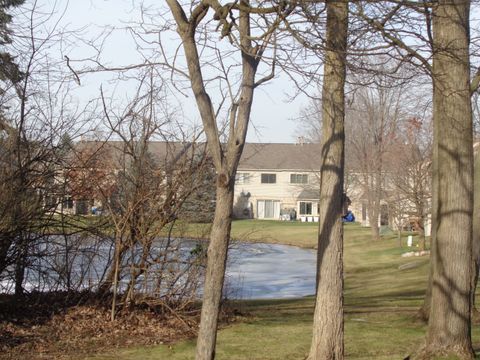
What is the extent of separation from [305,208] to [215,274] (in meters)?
67.5

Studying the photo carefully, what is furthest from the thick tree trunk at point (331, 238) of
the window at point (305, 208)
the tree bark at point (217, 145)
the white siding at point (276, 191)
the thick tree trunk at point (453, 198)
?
the window at point (305, 208)

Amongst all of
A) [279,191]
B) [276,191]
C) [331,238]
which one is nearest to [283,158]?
[279,191]

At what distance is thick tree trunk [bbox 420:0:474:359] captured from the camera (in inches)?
383

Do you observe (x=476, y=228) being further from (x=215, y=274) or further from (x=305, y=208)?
(x=305, y=208)

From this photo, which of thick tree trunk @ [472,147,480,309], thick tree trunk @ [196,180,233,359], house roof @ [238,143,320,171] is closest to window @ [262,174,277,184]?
house roof @ [238,143,320,171]

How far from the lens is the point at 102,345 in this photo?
11633 millimetres

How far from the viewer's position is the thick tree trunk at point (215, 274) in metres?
7.07

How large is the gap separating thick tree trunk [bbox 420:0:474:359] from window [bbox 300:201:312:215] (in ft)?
210

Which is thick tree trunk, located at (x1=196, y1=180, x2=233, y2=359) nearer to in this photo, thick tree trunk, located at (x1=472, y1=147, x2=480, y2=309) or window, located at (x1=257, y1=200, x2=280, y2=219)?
thick tree trunk, located at (x1=472, y1=147, x2=480, y2=309)

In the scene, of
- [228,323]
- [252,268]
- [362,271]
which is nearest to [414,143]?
[362,271]

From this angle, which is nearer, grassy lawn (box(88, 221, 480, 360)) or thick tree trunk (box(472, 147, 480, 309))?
grassy lawn (box(88, 221, 480, 360))

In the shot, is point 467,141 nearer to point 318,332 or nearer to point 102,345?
point 318,332

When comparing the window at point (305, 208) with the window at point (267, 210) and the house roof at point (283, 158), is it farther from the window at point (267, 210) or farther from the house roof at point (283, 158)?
the house roof at point (283, 158)

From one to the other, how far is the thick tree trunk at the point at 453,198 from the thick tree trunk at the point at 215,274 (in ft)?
12.3
